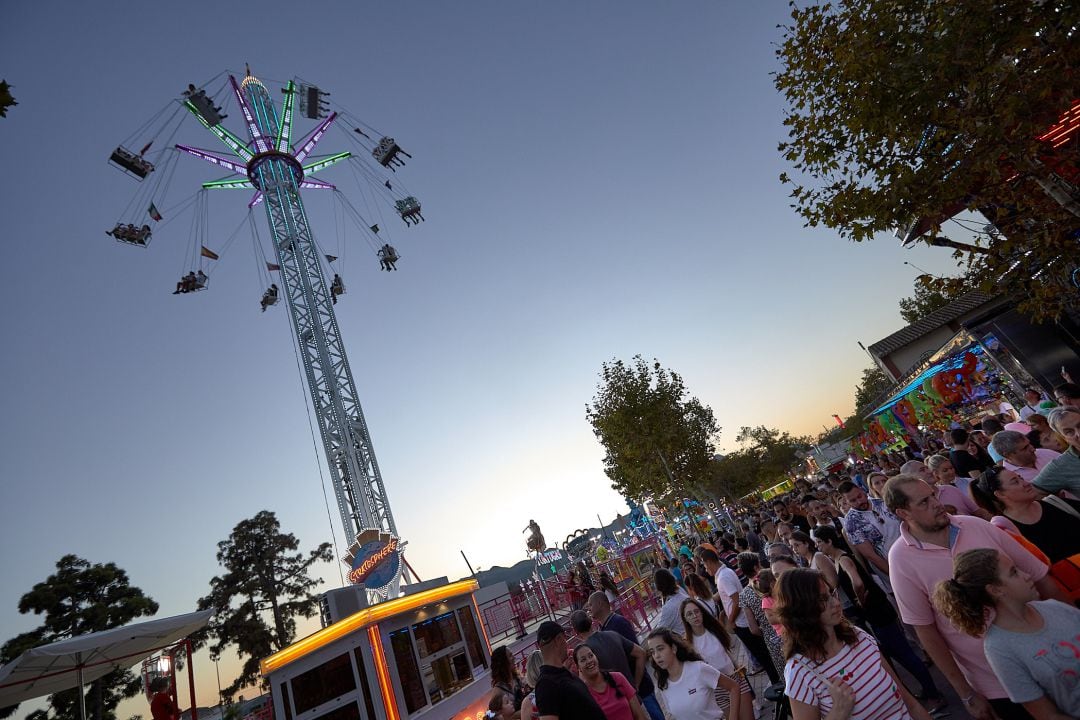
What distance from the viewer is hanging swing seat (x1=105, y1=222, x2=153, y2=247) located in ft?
61.7

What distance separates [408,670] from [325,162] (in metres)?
21.0

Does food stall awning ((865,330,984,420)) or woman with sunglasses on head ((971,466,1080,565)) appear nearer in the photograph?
woman with sunglasses on head ((971,466,1080,565))

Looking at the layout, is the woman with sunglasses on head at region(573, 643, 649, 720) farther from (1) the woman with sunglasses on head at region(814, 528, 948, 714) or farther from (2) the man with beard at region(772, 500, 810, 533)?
(2) the man with beard at region(772, 500, 810, 533)

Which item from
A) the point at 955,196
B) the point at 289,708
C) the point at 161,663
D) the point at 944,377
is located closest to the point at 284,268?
the point at 161,663

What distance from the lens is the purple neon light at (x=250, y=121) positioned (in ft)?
67.1

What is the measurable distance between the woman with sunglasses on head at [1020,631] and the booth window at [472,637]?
11591mm

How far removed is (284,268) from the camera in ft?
59.1

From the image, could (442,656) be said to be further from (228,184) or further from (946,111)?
(228,184)

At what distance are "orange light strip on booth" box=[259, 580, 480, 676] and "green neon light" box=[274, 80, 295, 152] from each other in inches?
741

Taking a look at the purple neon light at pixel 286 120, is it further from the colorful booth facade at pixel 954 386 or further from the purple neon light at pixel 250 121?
the colorful booth facade at pixel 954 386

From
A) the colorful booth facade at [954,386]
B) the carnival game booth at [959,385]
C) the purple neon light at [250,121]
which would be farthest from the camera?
the purple neon light at [250,121]

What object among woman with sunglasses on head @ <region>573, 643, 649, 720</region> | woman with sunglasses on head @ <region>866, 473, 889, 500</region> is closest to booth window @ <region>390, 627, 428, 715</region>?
woman with sunglasses on head @ <region>573, 643, 649, 720</region>

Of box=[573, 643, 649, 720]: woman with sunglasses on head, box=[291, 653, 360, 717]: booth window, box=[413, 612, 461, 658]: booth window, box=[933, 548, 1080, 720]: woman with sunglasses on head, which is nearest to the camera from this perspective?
box=[933, 548, 1080, 720]: woman with sunglasses on head

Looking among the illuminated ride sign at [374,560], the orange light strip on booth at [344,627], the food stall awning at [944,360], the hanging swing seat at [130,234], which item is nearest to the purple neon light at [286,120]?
the hanging swing seat at [130,234]
